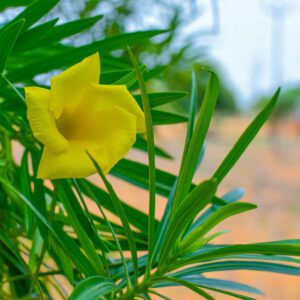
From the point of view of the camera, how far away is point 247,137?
229 mm

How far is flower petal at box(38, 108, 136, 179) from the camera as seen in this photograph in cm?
19

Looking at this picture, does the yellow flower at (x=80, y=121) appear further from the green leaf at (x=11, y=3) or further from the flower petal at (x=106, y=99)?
the green leaf at (x=11, y=3)

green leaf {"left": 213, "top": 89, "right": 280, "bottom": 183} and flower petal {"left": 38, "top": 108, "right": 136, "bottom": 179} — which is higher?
green leaf {"left": 213, "top": 89, "right": 280, "bottom": 183}

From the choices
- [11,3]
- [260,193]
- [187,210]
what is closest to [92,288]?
[187,210]

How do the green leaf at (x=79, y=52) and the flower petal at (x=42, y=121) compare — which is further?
the green leaf at (x=79, y=52)

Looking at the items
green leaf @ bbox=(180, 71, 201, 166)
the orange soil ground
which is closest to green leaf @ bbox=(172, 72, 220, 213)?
green leaf @ bbox=(180, 71, 201, 166)

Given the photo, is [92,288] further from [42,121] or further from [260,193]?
[260,193]

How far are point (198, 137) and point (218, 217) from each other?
33mm

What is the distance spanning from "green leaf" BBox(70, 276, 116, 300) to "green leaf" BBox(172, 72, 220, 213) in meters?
0.04

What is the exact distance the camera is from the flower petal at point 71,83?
196mm

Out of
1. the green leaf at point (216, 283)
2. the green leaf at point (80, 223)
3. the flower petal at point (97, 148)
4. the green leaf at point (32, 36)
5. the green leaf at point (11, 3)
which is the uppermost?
the green leaf at point (11, 3)

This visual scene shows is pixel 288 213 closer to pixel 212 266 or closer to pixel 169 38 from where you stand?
pixel 169 38

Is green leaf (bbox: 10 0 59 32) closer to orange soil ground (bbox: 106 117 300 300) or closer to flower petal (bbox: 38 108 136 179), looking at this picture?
flower petal (bbox: 38 108 136 179)

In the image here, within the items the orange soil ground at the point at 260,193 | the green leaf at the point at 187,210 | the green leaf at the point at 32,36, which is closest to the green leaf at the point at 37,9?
the green leaf at the point at 32,36
